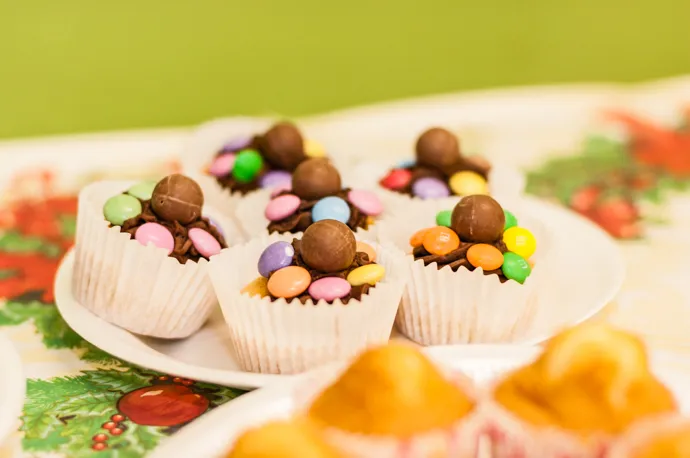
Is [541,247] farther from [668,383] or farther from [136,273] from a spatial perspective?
[136,273]

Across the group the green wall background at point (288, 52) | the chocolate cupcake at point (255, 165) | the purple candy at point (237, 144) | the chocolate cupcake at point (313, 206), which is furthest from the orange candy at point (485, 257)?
the green wall background at point (288, 52)

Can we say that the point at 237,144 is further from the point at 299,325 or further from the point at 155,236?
the point at 299,325

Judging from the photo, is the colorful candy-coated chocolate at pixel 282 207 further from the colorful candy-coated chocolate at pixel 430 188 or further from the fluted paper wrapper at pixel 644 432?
the fluted paper wrapper at pixel 644 432

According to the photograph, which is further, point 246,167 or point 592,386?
point 246,167

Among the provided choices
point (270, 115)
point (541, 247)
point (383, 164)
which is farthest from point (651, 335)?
point (270, 115)

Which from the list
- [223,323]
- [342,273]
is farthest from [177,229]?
[342,273]
